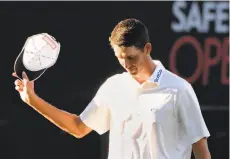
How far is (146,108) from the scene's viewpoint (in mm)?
3170

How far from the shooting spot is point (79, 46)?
19.7 feet

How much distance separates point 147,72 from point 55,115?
0.40 m

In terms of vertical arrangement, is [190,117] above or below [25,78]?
below

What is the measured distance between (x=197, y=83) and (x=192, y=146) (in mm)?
2990

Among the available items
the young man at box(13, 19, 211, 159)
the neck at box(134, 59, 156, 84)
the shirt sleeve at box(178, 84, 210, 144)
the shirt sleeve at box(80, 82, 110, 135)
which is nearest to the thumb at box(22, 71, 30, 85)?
the young man at box(13, 19, 211, 159)

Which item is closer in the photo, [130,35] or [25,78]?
[130,35]

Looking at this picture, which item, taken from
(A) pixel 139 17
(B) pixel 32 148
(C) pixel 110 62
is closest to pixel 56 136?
(B) pixel 32 148

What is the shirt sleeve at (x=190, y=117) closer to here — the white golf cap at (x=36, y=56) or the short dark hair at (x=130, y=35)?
the short dark hair at (x=130, y=35)

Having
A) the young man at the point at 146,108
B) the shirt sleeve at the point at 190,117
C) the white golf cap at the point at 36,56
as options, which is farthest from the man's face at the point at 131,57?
the white golf cap at the point at 36,56

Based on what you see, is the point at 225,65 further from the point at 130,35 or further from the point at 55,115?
the point at 130,35

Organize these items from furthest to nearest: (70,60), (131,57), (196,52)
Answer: (196,52), (70,60), (131,57)

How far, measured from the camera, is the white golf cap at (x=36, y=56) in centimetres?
325

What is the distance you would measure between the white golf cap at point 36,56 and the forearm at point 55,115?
0.32ft

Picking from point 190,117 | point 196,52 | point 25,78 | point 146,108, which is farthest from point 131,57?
point 196,52
